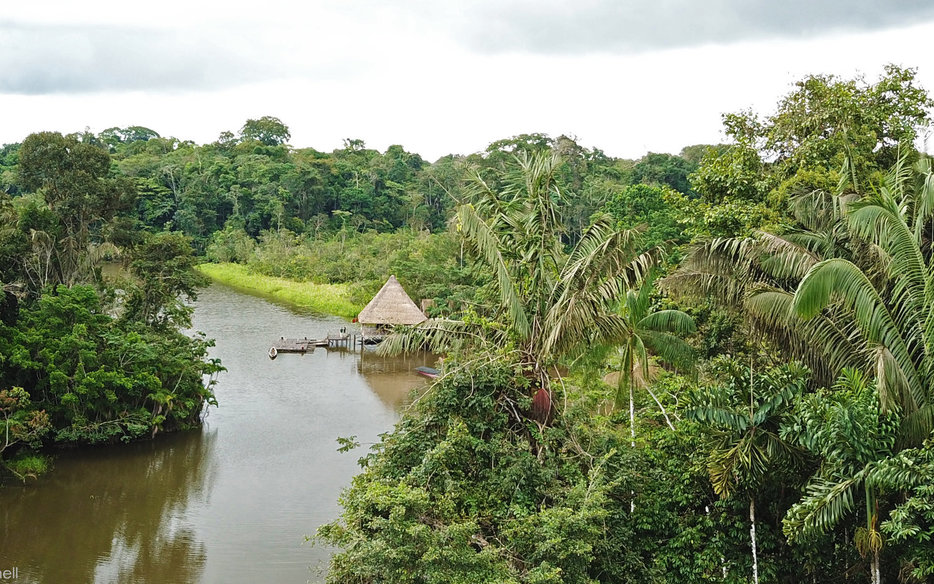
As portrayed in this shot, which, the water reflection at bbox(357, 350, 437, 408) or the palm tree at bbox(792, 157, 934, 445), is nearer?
the palm tree at bbox(792, 157, 934, 445)

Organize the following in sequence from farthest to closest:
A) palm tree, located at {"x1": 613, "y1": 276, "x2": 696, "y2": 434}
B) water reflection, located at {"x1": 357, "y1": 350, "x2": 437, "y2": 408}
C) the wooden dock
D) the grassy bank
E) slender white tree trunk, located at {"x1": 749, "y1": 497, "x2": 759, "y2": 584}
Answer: the grassy bank → the wooden dock → water reflection, located at {"x1": 357, "y1": 350, "x2": 437, "y2": 408} → palm tree, located at {"x1": 613, "y1": 276, "x2": 696, "y2": 434} → slender white tree trunk, located at {"x1": 749, "y1": 497, "x2": 759, "y2": 584}

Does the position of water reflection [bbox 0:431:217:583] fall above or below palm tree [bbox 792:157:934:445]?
below

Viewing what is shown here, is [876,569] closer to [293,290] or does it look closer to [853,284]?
[853,284]

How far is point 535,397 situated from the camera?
9.29m

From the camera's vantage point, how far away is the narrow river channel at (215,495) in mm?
10938

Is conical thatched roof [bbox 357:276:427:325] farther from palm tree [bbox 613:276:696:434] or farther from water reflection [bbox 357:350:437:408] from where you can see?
palm tree [bbox 613:276:696:434]

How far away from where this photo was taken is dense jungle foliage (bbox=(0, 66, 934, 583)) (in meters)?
7.38

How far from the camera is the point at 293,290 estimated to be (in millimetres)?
36312

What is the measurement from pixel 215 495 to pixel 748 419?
9225 millimetres

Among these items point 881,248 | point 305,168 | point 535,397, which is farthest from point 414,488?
point 305,168

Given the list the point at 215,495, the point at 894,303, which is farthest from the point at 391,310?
the point at 894,303

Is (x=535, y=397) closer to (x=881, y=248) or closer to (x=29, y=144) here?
(x=881, y=248)

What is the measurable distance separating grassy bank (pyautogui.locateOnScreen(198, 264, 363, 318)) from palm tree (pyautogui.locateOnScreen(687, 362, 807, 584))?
24.3 m

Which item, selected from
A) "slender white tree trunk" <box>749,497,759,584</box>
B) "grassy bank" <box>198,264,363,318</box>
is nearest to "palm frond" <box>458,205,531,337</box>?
"slender white tree trunk" <box>749,497,759,584</box>
